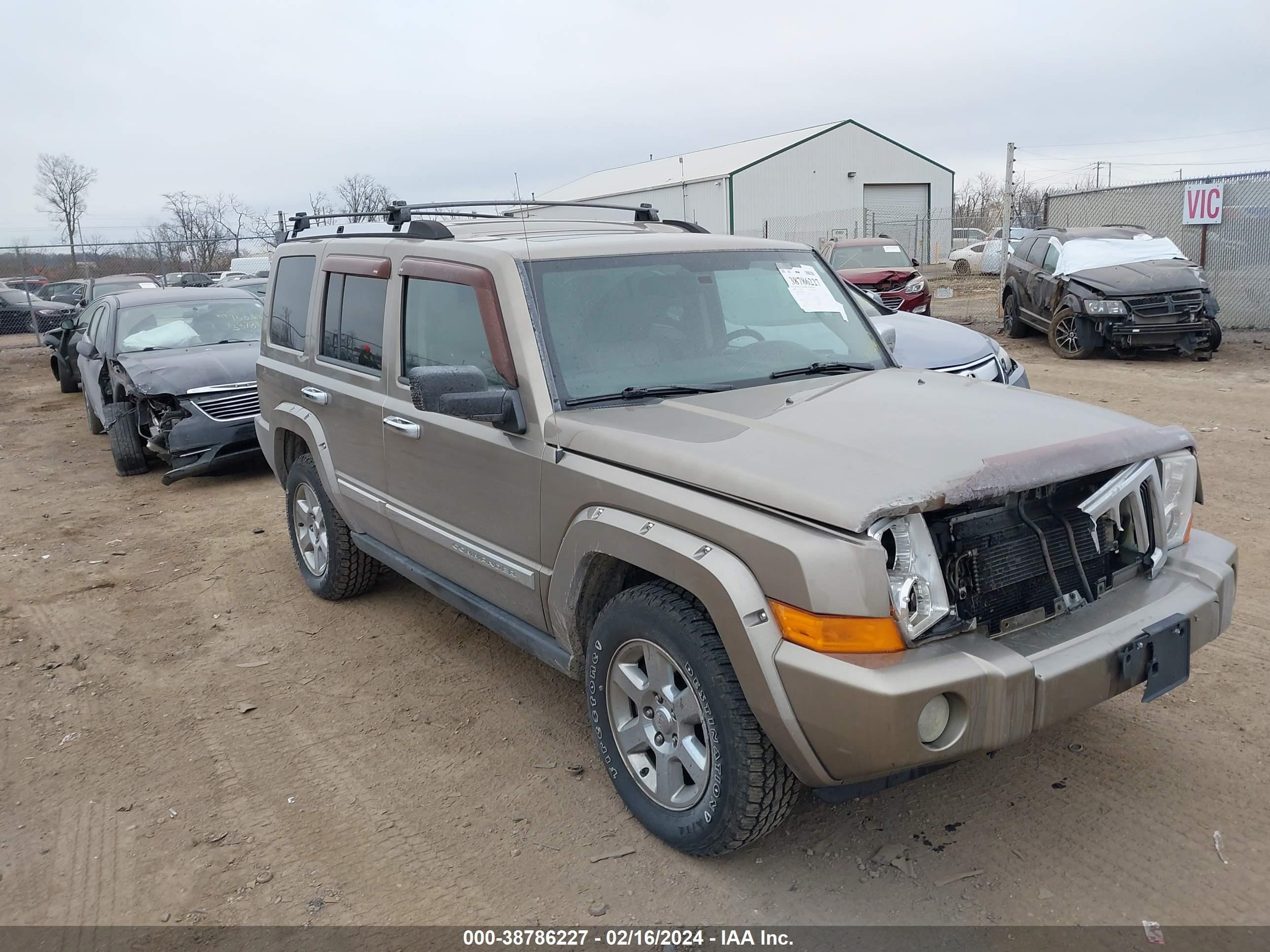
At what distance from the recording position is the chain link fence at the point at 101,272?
24420 mm

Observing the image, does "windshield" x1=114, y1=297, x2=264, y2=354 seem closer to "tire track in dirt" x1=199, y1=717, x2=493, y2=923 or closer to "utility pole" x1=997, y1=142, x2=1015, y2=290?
"tire track in dirt" x1=199, y1=717, x2=493, y2=923

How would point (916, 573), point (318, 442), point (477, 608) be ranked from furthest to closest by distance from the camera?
point (318, 442) < point (477, 608) < point (916, 573)

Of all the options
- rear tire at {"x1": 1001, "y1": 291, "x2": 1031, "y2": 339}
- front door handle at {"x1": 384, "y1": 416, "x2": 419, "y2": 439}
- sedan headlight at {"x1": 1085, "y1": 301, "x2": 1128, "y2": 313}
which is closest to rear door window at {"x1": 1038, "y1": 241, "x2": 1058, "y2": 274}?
rear tire at {"x1": 1001, "y1": 291, "x2": 1031, "y2": 339}

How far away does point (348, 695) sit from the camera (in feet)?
14.7

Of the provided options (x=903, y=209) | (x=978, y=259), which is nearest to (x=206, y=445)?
(x=978, y=259)

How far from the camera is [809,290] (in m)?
4.30

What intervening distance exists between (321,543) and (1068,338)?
11.1m

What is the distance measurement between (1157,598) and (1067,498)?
16.1 inches

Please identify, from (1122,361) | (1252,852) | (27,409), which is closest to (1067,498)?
(1252,852)

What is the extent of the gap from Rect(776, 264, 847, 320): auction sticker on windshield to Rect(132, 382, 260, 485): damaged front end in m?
5.97

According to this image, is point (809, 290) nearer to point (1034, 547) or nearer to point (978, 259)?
point (1034, 547)

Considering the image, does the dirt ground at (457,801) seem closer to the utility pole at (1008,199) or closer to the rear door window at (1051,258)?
the rear door window at (1051,258)

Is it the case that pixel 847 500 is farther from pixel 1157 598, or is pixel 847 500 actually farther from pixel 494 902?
pixel 494 902

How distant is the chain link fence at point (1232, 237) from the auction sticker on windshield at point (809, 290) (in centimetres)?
1334
